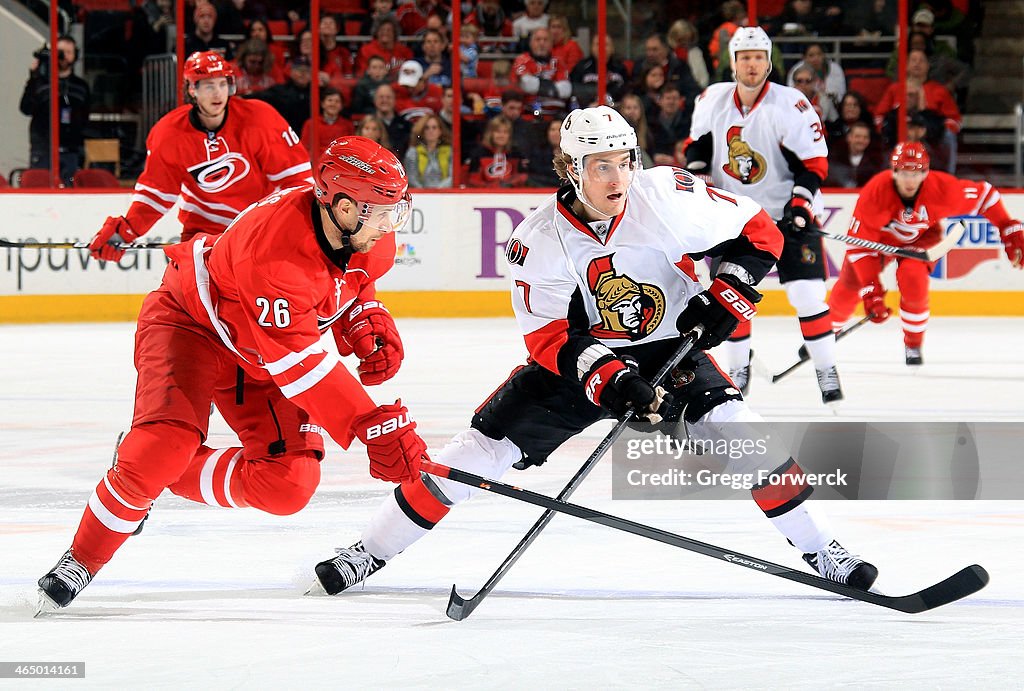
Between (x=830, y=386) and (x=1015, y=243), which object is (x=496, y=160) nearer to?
(x=1015, y=243)

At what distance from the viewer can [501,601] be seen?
2809 millimetres

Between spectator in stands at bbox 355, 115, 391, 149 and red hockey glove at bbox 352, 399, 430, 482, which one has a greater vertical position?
spectator in stands at bbox 355, 115, 391, 149

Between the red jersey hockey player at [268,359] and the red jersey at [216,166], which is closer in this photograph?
the red jersey hockey player at [268,359]

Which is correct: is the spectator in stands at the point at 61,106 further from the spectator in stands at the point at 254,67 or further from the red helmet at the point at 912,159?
the red helmet at the point at 912,159

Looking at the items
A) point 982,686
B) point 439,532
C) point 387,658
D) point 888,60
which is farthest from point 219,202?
point 888,60

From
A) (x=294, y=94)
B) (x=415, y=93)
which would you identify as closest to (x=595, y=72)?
(x=415, y=93)

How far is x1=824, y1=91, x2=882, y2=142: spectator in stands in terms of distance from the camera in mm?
8828

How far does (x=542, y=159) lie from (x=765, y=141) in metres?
3.66

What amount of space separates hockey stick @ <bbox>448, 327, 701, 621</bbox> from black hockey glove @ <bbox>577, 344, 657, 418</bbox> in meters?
0.03

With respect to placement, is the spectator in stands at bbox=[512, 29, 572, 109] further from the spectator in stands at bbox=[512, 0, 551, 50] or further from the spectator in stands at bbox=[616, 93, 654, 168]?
the spectator in stands at bbox=[616, 93, 654, 168]

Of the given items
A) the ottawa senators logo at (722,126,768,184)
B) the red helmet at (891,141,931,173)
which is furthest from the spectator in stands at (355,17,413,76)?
the ottawa senators logo at (722,126,768,184)

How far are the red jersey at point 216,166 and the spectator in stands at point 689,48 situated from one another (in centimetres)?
441

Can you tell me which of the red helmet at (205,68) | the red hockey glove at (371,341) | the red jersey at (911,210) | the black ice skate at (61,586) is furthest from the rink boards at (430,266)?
the black ice skate at (61,586)

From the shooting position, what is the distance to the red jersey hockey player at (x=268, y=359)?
8.46ft
